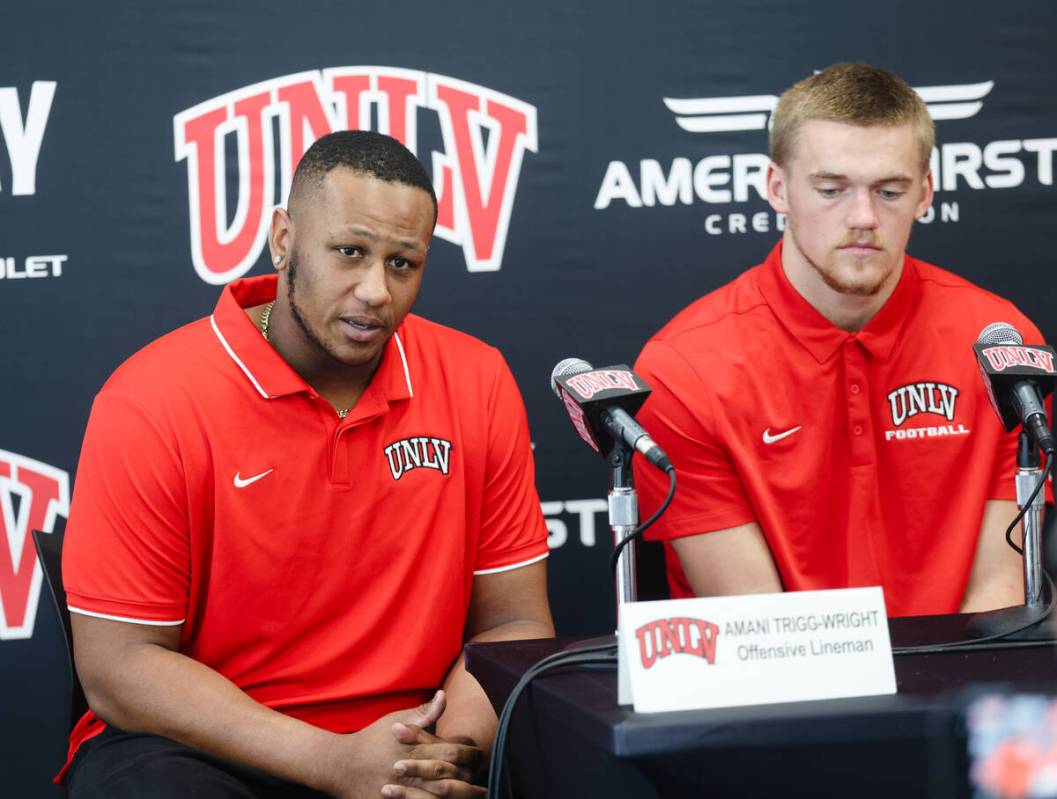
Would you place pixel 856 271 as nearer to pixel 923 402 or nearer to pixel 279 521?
pixel 923 402

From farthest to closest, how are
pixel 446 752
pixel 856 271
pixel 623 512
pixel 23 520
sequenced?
1. pixel 23 520
2. pixel 856 271
3. pixel 446 752
4. pixel 623 512

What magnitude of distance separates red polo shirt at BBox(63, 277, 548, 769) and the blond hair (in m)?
0.67

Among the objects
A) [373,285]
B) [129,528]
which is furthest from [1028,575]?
[129,528]

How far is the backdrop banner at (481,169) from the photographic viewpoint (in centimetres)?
251

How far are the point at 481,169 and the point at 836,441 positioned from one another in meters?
0.88

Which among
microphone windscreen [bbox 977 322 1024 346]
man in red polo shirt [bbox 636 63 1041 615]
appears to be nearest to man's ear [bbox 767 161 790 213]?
man in red polo shirt [bbox 636 63 1041 615]

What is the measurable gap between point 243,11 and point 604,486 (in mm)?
1121

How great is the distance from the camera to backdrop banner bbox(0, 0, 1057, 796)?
2508 millimetres

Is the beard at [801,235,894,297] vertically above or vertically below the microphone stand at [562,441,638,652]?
above

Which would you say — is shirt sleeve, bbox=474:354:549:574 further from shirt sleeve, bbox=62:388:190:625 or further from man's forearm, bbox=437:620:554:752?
shirt sleeve, bbox=62:388:190:625

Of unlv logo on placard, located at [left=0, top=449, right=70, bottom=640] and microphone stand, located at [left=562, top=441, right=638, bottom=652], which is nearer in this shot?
microphone stand, located at [left=562, top=441, right=638, bottom=652]

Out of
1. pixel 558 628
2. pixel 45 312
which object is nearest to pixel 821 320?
pixel 558 628

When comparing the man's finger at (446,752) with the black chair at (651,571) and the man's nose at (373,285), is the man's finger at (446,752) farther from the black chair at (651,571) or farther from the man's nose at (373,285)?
the man's nose at (373,285)

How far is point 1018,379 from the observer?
159 cm
